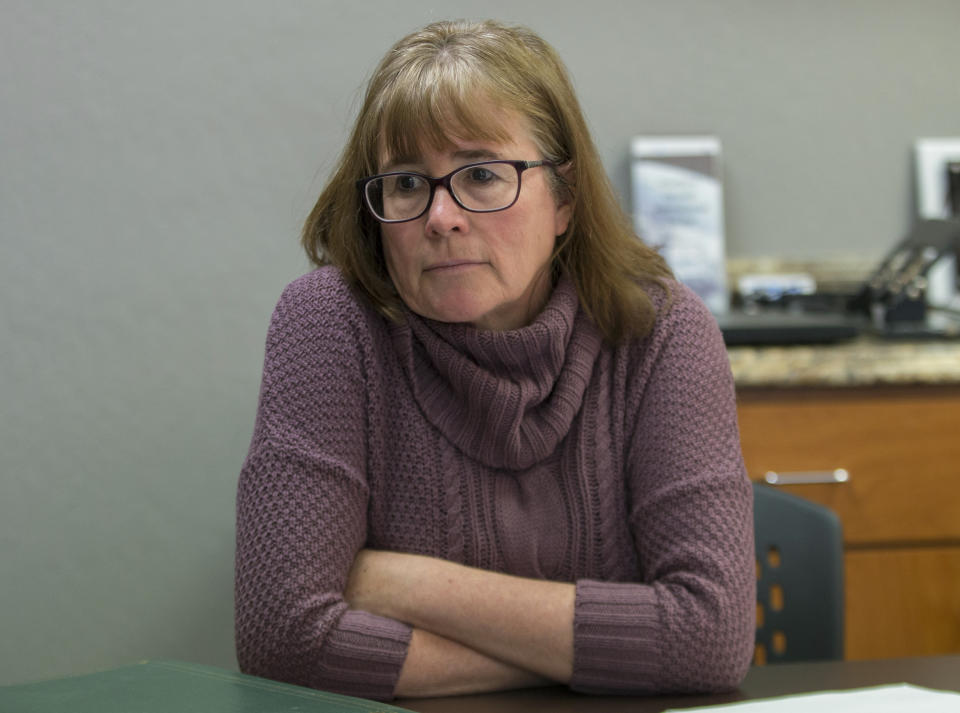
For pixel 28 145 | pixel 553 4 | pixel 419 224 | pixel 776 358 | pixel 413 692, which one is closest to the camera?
pixel 413 692

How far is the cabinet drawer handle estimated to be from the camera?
Answer: 1.78 m

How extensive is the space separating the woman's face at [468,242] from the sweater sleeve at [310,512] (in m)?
0.10

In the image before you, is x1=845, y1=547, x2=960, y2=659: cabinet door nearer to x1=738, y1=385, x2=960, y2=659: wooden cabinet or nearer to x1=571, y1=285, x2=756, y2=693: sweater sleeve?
x1=738, y1=385, x2=960, y2=659: wooden cabinet

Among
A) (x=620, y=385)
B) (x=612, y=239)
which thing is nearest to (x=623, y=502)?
(x=620, y=385)

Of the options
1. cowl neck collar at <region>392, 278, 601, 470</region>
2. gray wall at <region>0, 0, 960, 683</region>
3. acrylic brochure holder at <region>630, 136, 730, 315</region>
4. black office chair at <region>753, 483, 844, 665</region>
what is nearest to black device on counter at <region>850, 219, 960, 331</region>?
acrylic brochure holder at <region>630, 136, 730, 315</region>

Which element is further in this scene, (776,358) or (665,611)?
(776,358)

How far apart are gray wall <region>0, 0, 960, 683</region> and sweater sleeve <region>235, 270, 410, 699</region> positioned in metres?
0.92

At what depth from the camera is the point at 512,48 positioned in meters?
1.09

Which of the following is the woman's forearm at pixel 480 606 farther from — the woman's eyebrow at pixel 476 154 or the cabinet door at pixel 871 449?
the cabinet door at pixel 871 449

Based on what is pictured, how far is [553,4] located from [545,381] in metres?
1.32

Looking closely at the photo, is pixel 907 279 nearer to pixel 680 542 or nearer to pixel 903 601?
pixel 903 601

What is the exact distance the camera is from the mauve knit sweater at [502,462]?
3.26 feet

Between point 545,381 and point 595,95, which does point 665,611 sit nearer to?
point 545,381

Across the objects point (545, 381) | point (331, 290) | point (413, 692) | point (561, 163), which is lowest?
point (413, 692)
